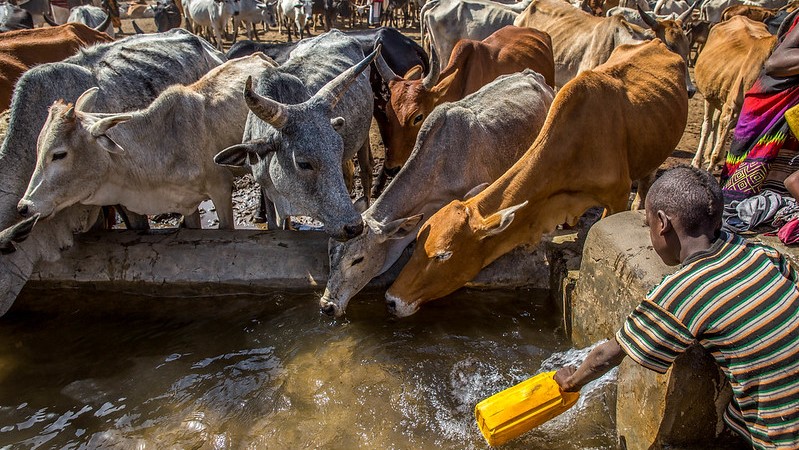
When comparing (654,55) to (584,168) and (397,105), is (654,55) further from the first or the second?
(397,105)

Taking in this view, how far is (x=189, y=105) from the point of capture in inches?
186

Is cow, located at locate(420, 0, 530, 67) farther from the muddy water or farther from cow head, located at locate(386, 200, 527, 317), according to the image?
the muddy water

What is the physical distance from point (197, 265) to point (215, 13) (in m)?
16.8

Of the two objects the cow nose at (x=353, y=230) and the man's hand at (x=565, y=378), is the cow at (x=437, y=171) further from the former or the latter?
the man's hand at (x=565, y=378)

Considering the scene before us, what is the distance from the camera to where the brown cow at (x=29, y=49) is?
5.89 metres

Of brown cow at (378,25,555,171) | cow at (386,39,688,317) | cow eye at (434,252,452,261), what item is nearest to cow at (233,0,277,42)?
brown cow at (378,25,555,171)

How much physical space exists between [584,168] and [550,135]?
441 mm

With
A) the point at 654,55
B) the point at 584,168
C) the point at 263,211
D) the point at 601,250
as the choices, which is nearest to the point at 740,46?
the point at 654,55

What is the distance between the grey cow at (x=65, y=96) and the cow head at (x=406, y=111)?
82.3 inches

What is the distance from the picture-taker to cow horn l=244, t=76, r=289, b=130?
3851 mm

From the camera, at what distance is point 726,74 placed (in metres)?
7.11

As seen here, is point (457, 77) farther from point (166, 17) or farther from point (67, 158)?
point (166, 17)

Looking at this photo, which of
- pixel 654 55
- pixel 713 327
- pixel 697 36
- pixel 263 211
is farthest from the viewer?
pixel 697 36

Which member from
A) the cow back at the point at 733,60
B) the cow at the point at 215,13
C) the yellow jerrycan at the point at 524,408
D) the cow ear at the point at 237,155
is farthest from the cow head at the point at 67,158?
the cow at the point at 215,13
